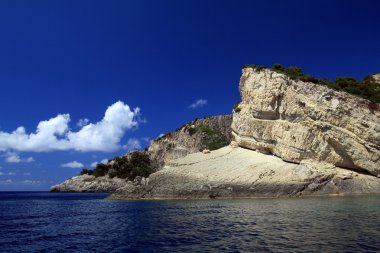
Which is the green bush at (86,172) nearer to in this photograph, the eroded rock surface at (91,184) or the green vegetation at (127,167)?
the green vegetation at (127,167)

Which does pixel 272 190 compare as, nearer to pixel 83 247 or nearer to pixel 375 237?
pixel 375 237

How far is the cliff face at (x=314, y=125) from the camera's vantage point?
53.4m

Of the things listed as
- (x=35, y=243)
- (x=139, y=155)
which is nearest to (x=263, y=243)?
(x=35, y=243)

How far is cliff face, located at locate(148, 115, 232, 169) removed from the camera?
109938 millimetres

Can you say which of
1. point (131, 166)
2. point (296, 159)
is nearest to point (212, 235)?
point (296, 159)

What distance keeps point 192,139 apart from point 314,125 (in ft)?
197

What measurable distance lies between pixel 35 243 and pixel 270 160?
44240mm

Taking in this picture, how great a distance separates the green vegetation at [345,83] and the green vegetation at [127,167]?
58.4 m

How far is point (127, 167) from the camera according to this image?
379 ft

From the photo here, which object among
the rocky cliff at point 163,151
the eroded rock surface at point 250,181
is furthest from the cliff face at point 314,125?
the rocky cliff at point 163,151

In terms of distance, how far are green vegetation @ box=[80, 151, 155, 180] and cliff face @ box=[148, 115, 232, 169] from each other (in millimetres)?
3159

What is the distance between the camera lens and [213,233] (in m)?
19.9

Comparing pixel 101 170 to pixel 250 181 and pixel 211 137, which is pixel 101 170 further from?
pixel 250 181

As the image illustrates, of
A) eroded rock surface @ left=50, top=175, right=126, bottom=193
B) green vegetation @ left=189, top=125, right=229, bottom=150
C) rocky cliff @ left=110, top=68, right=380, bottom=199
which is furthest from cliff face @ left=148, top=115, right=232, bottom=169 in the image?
rocky cliff @ left=110, top=68, right=380, bottom=199
